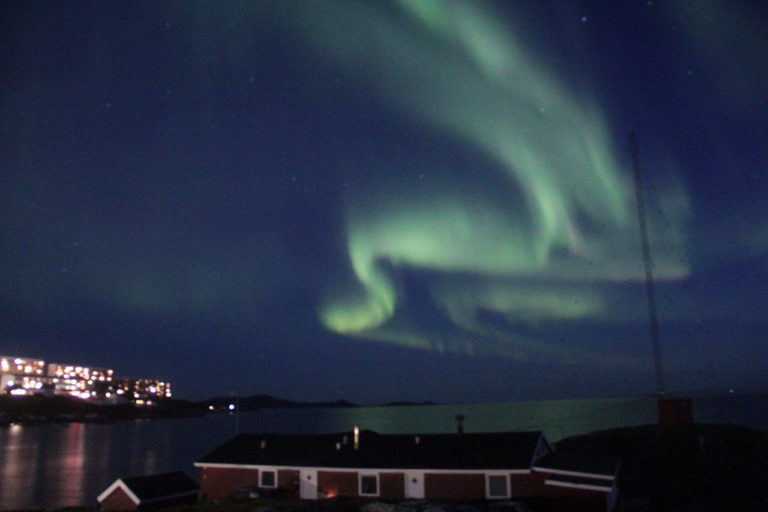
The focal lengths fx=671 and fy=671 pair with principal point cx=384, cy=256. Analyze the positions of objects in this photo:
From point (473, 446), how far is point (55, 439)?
471ft

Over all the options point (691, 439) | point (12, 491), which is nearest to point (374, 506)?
point (691, 439)

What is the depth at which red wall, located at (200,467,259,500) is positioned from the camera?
34875 mm

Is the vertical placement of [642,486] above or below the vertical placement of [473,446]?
below

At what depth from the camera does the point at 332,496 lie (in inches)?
1293

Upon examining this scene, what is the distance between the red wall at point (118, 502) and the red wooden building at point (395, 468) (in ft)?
13.9

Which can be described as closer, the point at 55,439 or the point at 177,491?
the point at 177,491

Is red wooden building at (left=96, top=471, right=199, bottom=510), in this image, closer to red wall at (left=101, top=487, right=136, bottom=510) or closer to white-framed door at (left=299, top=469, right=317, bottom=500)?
red wall at (left=101, top=487, right=136, bottom=510)

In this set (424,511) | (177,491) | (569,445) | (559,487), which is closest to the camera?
(424,511)

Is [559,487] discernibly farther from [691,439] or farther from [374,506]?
[691,439]

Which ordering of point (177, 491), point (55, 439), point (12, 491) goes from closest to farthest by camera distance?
point (177, 491)
point (12, 491)
point (55, 439)

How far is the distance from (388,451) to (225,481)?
8.91m

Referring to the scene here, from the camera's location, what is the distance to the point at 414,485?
104 feet

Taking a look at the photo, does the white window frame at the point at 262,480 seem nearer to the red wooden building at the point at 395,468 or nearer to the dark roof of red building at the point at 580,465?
the red wooden building at the point at 395,468

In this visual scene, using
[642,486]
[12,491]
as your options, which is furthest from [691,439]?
[12,491]
